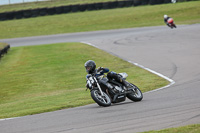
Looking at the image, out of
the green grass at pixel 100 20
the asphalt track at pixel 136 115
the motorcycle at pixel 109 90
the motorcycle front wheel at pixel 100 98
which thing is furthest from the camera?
the green grass at pixel 100 20

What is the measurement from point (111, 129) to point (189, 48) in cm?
1431

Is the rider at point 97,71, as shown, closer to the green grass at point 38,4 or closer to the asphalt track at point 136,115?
the asphalt track at point 136,115

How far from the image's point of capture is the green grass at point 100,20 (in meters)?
39.9

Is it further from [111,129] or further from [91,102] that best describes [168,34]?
[111,129]

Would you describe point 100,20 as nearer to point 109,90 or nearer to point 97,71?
point 97,71

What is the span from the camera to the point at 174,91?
11.1 m

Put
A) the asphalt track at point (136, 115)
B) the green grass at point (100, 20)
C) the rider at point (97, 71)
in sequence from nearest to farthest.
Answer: the asphalt track at point (136, 115), the rider at point (97, 71), the green grass at point (100, 20)

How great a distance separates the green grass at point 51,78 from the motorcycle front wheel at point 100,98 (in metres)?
0.85

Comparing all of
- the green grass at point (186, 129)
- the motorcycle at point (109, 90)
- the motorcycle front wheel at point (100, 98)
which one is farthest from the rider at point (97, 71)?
the green grass at point (186, 129)

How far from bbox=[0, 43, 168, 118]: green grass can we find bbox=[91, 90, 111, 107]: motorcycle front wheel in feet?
2.80

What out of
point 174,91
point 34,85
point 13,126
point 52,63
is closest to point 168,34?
point 52,63

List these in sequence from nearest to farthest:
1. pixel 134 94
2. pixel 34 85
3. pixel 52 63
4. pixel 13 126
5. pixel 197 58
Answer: pixel 13 126 → pixel 134 94 → pixel 34 85 → pixel 197 58 → pixel 52 63

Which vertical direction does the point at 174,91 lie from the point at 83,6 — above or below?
above

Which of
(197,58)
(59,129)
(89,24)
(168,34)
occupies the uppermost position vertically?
(59,129)
